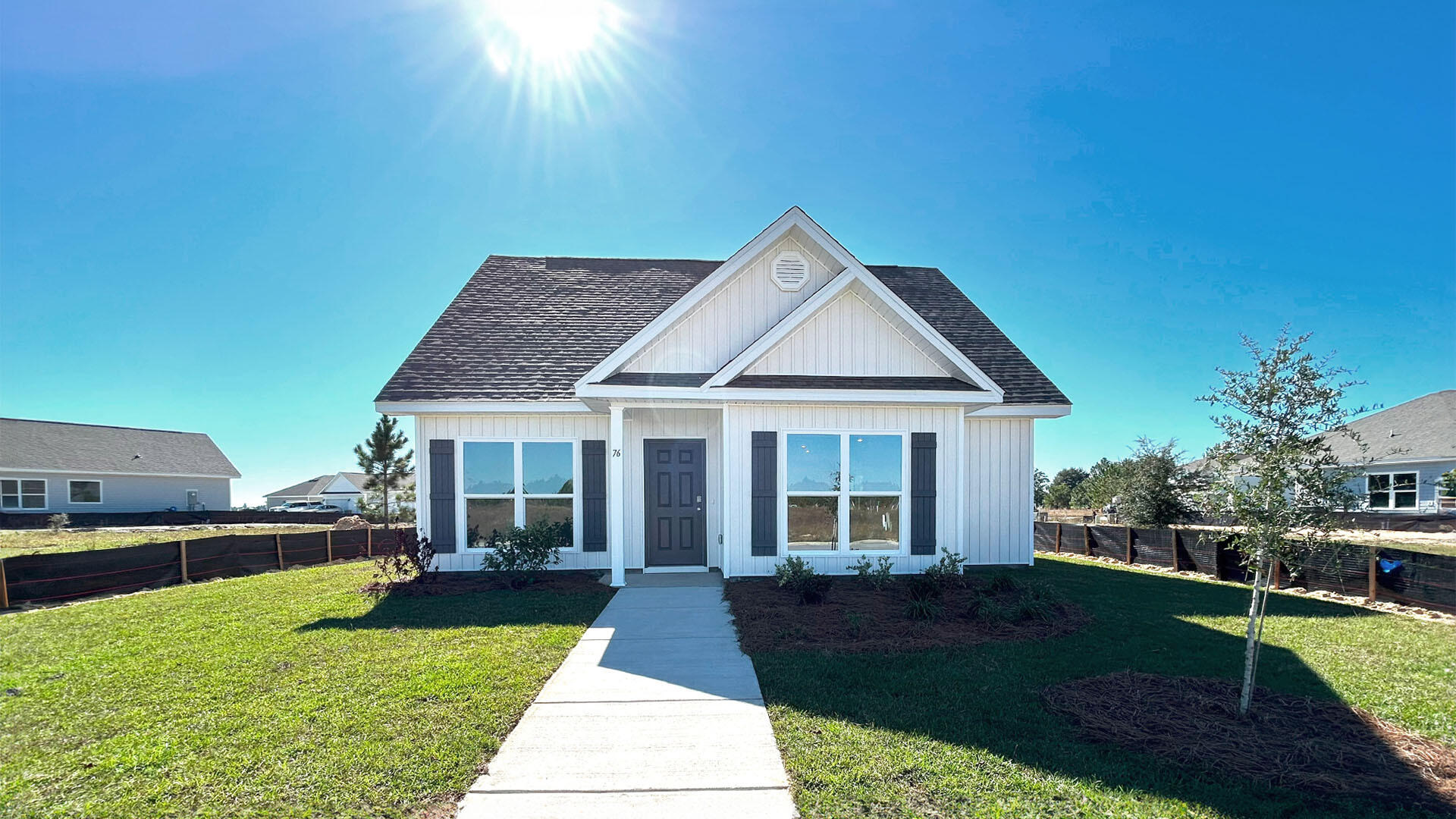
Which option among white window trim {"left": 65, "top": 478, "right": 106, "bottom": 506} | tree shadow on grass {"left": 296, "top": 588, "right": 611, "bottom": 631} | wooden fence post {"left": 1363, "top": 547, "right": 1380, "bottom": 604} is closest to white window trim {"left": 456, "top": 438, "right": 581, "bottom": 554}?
tree shadow on grass {"left": 296, "top": 588, "right": 611, "bottom": 631}

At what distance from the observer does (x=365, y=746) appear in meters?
4.08

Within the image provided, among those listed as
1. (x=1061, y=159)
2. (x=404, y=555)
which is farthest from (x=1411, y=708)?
(x=404, y=555)

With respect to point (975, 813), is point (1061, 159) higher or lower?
higher

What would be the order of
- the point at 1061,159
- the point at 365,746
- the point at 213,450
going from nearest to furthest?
the point at 365,746
the point at 1061,159
the point at 213,450

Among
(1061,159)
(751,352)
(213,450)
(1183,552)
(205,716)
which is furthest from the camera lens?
(213,450)

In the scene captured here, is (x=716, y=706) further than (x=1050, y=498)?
No

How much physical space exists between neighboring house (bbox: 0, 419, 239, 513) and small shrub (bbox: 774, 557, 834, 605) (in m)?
40.2

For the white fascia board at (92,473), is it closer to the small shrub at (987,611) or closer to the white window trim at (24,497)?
the white window trim at (24,497)

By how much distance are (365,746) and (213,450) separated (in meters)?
48.1

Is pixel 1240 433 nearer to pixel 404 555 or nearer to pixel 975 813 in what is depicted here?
pixel 975 813

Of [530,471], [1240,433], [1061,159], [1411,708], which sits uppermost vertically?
[1061,159]

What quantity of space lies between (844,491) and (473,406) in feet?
20.1

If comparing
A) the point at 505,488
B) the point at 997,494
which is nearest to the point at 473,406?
the point at 505,488

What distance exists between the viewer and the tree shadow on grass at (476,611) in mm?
7453
